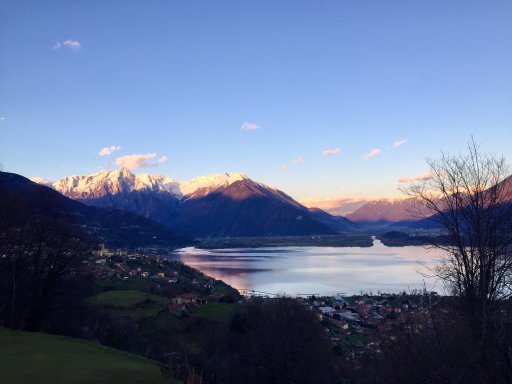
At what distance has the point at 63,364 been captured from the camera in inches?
403

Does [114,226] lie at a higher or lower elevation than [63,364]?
higher

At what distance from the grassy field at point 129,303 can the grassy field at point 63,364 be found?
22.2 meters

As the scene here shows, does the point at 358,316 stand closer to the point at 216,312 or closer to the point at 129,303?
the point at 216,312

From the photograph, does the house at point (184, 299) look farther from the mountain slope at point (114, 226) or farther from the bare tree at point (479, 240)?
the mountain slope at point (114, 226)

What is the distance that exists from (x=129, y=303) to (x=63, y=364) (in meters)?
28.5

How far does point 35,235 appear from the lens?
766 inches

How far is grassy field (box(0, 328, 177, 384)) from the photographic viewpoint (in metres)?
9.16

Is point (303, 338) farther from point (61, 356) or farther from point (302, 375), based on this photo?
point (61, 356)

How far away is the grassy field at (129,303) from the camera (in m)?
35.1

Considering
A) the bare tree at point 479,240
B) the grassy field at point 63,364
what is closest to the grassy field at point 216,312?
the grassy field at point 63,364

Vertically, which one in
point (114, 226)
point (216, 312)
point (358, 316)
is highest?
point (114, 226)

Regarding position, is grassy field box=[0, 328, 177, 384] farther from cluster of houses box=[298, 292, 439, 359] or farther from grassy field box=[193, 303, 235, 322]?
grassy field box=[193, 303, 235, 322]

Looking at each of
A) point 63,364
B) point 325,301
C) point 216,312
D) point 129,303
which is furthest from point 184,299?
point 63,364

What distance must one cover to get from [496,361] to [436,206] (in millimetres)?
3650
